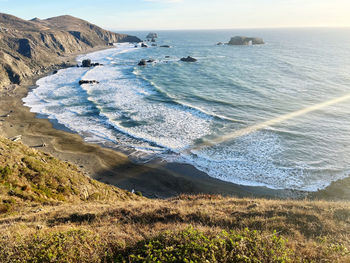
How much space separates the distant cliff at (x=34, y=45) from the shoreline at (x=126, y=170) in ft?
103

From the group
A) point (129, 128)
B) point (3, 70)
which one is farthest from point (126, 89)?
point (3, 70)

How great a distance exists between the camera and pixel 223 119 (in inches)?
1309

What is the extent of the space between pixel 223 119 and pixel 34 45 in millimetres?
78452

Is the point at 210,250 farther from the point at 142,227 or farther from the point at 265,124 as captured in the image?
the point at 265,124

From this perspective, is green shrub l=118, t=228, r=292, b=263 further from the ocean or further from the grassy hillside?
the ocean

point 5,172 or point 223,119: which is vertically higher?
point 5,172

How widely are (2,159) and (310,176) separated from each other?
24824mm

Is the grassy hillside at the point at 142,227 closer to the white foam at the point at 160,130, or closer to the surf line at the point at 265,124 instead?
the white foam at the point at 160,130

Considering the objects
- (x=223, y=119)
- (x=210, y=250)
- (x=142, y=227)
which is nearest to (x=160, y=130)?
(x=223, y=119)

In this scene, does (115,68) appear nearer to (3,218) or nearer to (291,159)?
(291,159)

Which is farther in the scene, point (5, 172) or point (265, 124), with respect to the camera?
point (265, 124)

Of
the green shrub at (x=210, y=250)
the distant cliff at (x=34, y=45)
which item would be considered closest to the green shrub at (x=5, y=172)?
the green shrub at (x=210, y=250)

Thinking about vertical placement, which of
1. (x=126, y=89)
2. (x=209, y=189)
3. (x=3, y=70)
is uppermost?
(x=3, y=70)

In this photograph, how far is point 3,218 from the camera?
31.3 ft
